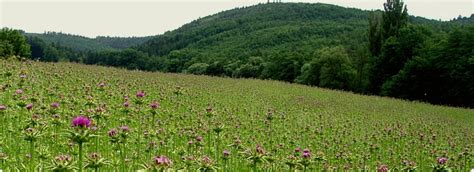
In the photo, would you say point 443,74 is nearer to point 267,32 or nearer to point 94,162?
point 94,162

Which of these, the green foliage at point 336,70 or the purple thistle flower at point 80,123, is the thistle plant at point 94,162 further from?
the green foliage at point 336,70

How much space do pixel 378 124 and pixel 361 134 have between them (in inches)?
107

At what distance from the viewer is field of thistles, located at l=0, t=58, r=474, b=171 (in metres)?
4.94

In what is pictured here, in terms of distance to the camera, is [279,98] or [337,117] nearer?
[337,117]

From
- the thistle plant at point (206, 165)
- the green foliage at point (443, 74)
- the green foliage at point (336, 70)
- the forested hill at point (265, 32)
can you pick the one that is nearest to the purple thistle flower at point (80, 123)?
the thistle plant at point (206, 165)

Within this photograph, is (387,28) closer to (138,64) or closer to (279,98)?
(279,98)

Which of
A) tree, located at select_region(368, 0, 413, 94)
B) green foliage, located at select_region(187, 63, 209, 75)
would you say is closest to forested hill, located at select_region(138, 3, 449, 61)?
green foliage, located at select_region(187, 63, 209, 75)

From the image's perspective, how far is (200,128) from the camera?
8.66 m

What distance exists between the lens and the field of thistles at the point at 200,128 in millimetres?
4941

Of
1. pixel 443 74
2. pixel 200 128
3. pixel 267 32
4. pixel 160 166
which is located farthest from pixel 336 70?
pixel 267 32

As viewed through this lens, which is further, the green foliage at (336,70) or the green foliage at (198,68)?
A: the green foliage at (198,68)

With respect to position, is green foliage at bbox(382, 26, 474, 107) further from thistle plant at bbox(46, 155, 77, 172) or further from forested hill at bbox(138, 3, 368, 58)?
forested hill at bbox(138, 3, 368, 58)

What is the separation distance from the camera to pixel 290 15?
199 meters

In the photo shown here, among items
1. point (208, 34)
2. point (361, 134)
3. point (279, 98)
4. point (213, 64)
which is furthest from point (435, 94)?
point (208, 34)
